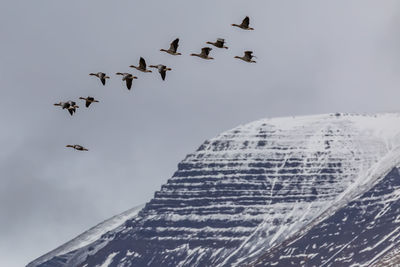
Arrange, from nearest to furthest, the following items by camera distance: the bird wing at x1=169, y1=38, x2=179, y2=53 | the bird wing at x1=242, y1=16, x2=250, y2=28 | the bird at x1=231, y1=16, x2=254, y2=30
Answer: the bird at x1=231, y1=16, x2=254, y2=30 < the bird wing at x1=242, y1=16, x2=250, y2=28 < the bird wing at x1=169, y1=38, x2=179, y2=53

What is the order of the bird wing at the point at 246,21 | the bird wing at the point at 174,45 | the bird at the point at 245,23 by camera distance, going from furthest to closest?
the bird wing at the point at 174,45 → the bird wing at the point at 246,21 → the bird at the point at 245,23

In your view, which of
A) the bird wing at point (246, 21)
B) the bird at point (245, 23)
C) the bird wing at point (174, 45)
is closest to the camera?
the bird at point (245, 23)

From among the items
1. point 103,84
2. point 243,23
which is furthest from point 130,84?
A: point 243,23

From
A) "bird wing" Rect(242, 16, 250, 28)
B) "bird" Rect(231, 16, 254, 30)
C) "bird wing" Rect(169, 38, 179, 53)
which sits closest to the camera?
"bird" Rect(231, 16, 254, 30)

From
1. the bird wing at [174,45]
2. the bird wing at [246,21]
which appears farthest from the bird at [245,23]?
the bird wing at [174,45]

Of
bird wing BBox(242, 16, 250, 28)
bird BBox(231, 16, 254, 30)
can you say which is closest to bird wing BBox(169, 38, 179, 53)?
bird BBox(231, 16, 254, 30)

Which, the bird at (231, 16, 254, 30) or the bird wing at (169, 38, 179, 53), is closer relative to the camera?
the bird at (231, 16, 254, 30)

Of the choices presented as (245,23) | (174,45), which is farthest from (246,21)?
(174,45)

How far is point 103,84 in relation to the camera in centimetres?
19812

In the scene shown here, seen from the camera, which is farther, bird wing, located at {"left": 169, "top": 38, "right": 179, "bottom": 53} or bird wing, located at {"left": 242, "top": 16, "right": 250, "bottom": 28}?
bird wing, located at {"left": 169, "top": 38, "right": 179, "bottom": 53}

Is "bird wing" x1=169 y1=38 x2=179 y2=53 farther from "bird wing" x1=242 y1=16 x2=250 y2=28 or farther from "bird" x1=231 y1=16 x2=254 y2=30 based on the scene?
"bird wing" x1=242 y1=16 x2=250 y2=28

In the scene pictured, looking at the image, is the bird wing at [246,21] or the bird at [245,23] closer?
the bird at [245,23]

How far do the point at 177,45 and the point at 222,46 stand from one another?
5.51 metres

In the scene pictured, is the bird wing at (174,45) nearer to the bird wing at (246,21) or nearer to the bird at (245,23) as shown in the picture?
the bird at (245,23)
